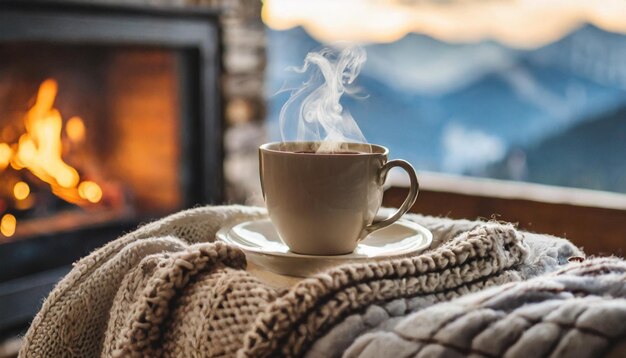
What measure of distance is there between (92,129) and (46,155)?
7.4 inches

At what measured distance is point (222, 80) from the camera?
187 cm

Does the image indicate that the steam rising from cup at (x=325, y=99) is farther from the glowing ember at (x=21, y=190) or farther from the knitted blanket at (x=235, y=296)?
the glowing ember at (x=21, y=190)

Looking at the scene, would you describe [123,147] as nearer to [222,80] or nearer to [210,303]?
[222,80]

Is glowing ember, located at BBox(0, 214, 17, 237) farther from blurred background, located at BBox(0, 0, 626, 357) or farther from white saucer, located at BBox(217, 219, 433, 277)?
white saucer, located at BBox(217, 219, 433, 277)

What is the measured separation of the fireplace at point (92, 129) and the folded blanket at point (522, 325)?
3.92ft

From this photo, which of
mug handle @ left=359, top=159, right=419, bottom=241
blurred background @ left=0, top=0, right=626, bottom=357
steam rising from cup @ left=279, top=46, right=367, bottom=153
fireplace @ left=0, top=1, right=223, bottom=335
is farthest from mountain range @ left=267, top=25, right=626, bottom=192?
mug handle @ left=359, top=159, right=419, bottom=241

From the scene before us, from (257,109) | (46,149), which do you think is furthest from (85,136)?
(257,109)

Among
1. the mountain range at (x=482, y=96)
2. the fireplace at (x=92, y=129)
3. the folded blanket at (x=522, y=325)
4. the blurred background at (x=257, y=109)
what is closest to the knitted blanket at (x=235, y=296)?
the folded blanket at (x=522, y=325)

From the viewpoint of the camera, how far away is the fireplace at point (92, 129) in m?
1.47

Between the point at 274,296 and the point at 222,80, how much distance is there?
150cm

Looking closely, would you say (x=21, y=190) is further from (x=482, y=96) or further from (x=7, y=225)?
(x=482, y=96)

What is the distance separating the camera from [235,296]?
0.44m

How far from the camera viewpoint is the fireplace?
4.82 ft

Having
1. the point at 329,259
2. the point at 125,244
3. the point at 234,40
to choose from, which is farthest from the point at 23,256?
the point at 329,259
